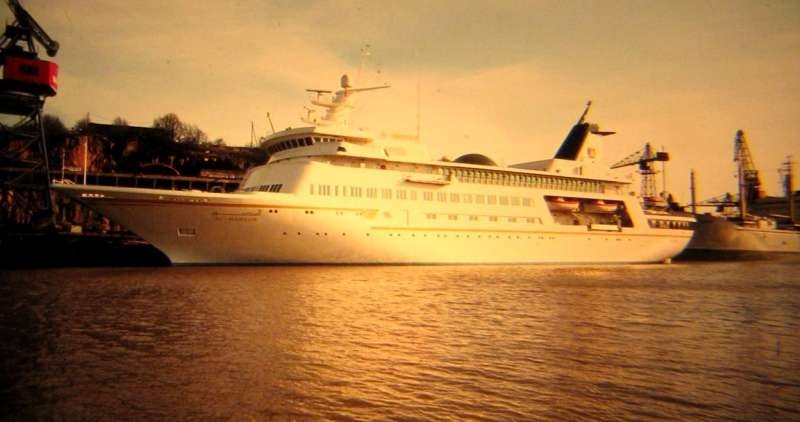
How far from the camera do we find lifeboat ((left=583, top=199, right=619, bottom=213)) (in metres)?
36.7

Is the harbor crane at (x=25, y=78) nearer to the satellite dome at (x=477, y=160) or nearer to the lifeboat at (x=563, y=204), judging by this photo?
the satellite dome at (x=477, y=160)

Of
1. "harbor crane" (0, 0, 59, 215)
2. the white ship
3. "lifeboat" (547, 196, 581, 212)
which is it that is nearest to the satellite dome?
the white ship

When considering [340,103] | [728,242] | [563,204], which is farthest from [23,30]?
[728,242]

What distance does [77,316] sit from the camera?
10430mm

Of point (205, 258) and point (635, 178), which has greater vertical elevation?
point (635, 178)

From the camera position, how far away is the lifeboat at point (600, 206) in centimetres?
3669

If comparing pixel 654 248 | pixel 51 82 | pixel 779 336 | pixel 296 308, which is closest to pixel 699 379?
pixel 779 336

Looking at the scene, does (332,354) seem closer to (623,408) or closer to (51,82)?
(623,408)

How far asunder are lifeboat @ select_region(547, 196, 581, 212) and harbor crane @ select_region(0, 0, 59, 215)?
3405 centimetres

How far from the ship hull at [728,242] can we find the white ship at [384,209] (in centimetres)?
1502

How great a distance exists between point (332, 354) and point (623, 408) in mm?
4280

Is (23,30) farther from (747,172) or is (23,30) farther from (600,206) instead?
(747,172)

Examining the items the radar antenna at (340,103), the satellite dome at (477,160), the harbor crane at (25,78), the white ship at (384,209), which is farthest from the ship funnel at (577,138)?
the harbor crane at (25,78)

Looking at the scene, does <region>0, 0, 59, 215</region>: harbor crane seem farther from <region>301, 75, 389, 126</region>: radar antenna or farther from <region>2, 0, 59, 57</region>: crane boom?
<region>301, 75, 389, 126</region>: radar antenna
